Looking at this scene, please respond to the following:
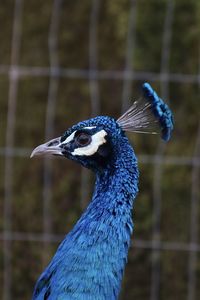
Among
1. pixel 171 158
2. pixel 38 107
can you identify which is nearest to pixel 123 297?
pixel 171 158

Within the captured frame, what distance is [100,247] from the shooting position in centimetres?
184

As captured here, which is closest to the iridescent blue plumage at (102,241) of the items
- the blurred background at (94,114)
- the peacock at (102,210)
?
the peacock at (102,210)

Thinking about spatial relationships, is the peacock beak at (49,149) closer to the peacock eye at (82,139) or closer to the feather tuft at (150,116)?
the peacock eye at (82,139)

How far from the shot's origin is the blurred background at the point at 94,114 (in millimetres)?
3428

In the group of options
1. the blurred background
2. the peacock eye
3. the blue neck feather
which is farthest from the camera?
the blurred background

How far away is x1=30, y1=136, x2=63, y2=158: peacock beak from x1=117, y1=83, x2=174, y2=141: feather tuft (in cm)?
15

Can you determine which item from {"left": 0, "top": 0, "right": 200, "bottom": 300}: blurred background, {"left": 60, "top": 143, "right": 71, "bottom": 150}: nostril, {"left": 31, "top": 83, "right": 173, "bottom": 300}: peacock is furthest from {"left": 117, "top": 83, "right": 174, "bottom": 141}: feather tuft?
{"left": 0, "top": 0, "right": 200, "bottom": 300}: blurred background

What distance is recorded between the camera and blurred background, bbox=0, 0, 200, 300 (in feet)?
11.2

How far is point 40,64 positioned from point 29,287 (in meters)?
0.83

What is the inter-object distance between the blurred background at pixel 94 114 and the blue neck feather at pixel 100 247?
59.1 inches

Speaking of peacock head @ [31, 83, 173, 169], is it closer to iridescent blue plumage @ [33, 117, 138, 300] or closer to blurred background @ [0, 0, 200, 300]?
iridescent blue plumage @ [33, 117, 138, 300]

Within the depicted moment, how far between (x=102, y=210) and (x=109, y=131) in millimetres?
164

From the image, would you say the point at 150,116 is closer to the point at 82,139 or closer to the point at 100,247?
the point at 82,139

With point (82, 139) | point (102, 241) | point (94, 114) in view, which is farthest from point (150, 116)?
point (94, 114)
